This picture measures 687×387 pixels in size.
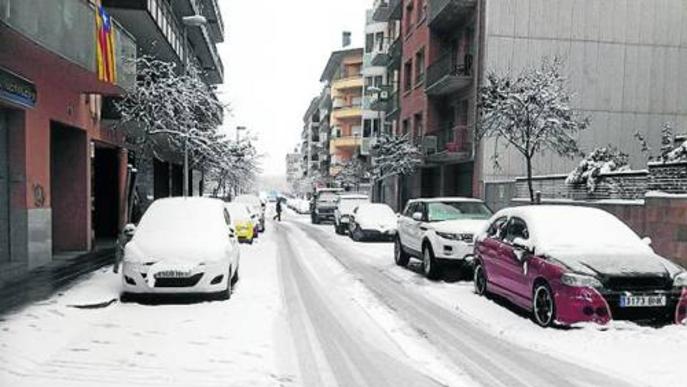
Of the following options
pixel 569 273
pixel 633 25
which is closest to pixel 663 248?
pixel 569 273

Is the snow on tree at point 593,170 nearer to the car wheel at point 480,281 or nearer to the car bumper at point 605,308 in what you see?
the car wheel at point 480,281

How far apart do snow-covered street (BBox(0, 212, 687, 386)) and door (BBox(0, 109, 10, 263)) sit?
247 centimetres

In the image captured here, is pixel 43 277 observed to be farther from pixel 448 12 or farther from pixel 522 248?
pixel 448 12

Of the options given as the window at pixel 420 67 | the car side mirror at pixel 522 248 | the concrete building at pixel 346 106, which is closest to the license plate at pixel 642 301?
the car side mirror at pixel 522 248

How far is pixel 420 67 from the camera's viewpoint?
3306 centimetres

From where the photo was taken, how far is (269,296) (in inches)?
381

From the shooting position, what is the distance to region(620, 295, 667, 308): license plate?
700 centimetres

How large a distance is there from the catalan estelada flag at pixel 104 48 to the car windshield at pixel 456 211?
24.8ft

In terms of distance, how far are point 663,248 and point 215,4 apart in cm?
3518

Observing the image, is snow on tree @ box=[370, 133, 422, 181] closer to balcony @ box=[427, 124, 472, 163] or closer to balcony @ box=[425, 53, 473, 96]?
balcony @ box=[427, 124, 472, 163]

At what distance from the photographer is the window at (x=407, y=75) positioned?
3512cm

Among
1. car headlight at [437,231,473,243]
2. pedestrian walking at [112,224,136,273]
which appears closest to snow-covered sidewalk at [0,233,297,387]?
pedestrian walking at [112,224,136,273]

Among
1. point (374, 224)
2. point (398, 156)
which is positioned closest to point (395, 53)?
point (398, 156)

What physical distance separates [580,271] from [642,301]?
766 mm
